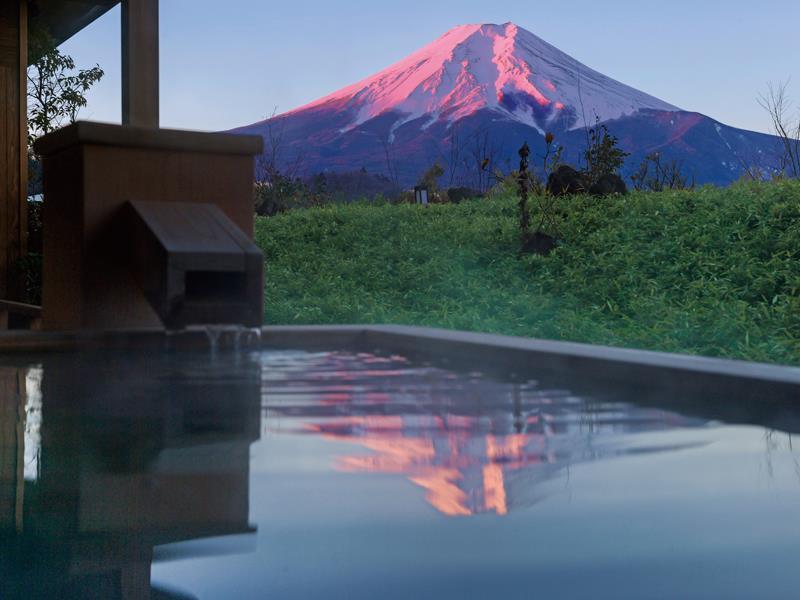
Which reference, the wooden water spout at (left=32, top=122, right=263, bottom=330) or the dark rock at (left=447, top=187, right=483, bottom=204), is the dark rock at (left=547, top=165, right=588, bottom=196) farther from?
the wooden water spout at (left=32, top=122, right=263, bottom=330)

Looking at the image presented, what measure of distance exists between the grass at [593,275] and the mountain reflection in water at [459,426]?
2530 millimetres

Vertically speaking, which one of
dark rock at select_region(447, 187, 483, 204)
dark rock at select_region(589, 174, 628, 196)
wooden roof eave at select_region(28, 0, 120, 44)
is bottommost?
dark rock at select_region(589, 174, 628, 196)

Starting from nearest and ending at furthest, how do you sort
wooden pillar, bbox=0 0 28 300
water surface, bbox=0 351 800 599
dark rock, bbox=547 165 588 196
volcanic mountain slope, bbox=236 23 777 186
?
water surface, bbox=0 351 800 599, wooden pillar, bbox=0 0 28 300, dark rock, bbox=547 165 588 196, volcanic mountain slope, bbox=236 23 777 186

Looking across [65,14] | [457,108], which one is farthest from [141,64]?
[457,108]

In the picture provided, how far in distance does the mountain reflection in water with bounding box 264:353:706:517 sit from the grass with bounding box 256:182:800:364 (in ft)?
8.30

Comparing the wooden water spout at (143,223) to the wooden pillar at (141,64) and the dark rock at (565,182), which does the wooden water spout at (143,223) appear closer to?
the wooden pillar at (141,64)

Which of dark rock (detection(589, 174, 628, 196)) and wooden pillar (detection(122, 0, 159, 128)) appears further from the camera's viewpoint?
dark rock (detection(589, 174, 628, 196))

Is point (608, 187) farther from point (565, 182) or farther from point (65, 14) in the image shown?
point (65, 14)

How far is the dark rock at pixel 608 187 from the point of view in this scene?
10508 mm

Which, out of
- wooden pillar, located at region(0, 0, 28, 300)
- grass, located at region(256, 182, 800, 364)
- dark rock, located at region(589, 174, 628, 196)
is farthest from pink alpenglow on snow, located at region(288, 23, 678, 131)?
wooden pillar, located at region(0, 0, 28, 300)

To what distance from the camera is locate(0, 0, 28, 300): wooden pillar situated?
809 centimetres

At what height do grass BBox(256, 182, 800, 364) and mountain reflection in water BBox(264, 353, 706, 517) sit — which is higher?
grass BBox(256, 182, 800, 364)

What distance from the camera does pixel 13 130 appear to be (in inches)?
323

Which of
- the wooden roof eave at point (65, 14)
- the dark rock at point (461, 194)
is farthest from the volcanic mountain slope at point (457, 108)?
the wooden roof eave at point (65, 14)
